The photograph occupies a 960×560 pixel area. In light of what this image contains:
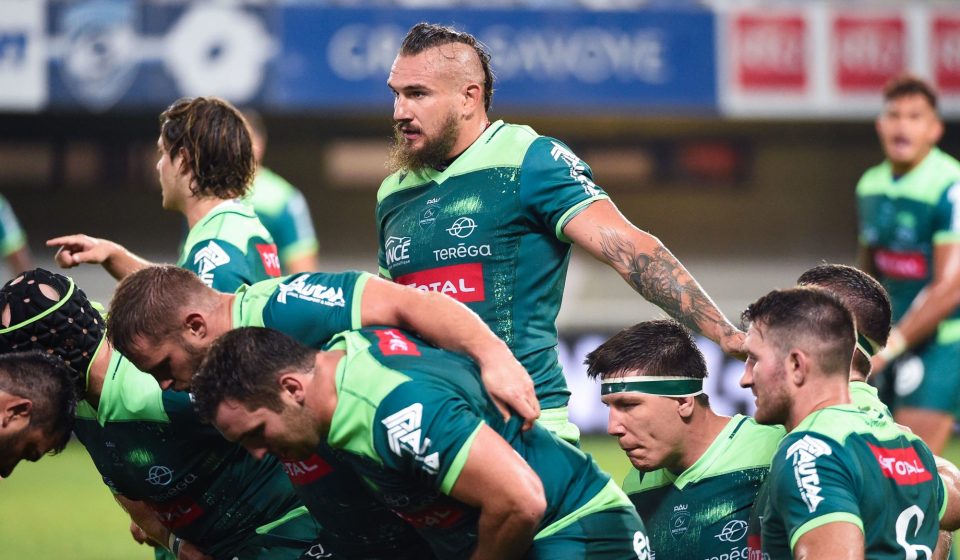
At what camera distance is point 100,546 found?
7730 mm

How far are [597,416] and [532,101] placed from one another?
10.5 ft

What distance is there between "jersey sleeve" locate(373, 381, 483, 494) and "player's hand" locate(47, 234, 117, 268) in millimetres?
1986

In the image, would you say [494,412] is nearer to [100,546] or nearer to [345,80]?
[100,546]

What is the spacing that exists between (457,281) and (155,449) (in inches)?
43.3

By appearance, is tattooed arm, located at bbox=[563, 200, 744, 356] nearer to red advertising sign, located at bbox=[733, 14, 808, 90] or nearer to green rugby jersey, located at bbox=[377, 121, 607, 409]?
green rugby jersey, located at bbox=[377, 121, 607, 409]

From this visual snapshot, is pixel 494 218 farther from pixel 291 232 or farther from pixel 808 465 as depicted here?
pixel 291 232

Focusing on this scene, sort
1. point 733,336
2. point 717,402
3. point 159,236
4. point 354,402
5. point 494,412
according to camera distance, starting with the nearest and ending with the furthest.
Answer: point 354,402
point 494,412
point 733,336
point 717,402
point 159,236

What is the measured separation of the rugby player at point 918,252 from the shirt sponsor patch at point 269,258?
3746mm

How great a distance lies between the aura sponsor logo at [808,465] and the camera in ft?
11.0

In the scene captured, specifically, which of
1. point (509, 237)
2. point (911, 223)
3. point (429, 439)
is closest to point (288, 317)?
point (429, 439)

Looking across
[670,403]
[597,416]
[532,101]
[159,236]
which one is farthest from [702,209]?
[670,403]

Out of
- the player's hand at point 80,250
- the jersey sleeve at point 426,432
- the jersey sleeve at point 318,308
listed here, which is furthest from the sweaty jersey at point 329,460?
the player's hand at point 80,250

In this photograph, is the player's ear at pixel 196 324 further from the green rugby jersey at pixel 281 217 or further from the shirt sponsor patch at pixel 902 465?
the green rugby jersey at pixel 281 217

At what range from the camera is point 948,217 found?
7.53 m
